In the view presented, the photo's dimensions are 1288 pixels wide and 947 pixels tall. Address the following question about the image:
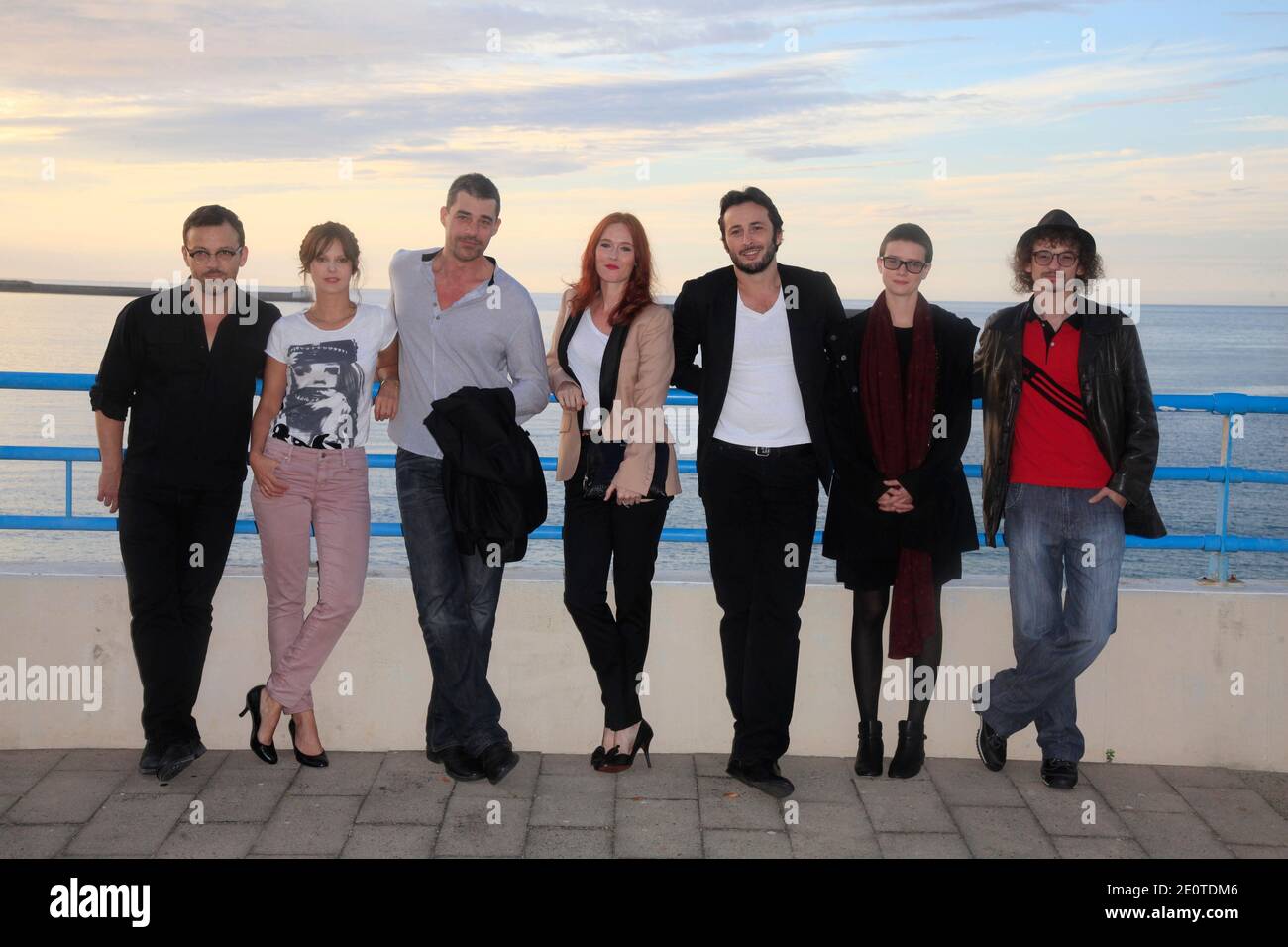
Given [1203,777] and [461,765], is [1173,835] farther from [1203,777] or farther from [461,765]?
[461,765]

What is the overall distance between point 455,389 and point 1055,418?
2024mm

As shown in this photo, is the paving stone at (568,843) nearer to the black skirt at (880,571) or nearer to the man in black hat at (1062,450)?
the black skirt at (880,571)

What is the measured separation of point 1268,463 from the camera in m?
37.2

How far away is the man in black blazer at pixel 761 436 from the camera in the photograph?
396 cm

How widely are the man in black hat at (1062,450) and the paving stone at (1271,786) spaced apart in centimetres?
65

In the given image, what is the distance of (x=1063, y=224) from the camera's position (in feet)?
13.3

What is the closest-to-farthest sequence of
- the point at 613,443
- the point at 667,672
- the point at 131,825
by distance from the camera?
the point at 131,825 < the point at 613,443 < the point at 667,672

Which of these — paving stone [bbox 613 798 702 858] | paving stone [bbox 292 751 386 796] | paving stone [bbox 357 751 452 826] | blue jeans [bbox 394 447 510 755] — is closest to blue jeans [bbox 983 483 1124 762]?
paving stone [bbox 613 798 702 858]

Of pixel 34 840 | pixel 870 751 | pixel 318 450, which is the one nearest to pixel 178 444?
pixel 318 450

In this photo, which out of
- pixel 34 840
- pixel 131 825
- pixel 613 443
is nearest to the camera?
pixel 34 840

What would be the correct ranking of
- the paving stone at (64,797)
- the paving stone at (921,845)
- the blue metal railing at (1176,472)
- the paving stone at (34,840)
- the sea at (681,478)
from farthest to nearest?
the sea at (681,478) < the blue metal railing at (1176,472) < the paving stone at (64,797) < the paving stone at (921,845) < the paving stone at (34,840)

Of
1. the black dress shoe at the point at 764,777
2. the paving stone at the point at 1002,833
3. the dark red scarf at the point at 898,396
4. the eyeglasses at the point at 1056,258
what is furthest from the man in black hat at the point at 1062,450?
the black dress shoe at the point at 764,777

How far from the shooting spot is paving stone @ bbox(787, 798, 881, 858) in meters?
3.58

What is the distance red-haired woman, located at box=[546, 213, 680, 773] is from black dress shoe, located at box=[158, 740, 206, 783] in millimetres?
1386
